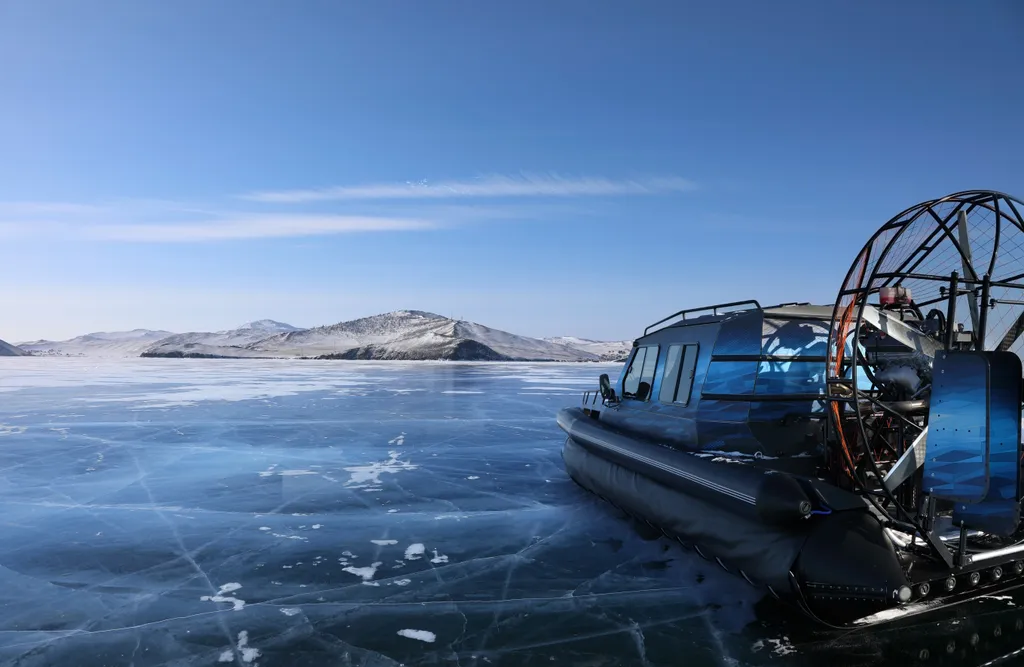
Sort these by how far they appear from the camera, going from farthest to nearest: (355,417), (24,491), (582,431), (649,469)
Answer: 1. (355,417)
2. (582,431)
3. (24,491)
4. (649,469)

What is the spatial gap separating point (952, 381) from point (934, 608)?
1.89 metres

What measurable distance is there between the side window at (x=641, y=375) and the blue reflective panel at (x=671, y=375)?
380 millimetres

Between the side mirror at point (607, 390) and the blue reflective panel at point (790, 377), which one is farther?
the side mirror at point (607, 390)

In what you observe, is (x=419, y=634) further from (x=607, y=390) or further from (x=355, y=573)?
(x=607, y=390)

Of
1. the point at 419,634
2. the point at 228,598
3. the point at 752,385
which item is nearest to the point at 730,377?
the point at 752,385

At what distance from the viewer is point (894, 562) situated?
4.52 metres

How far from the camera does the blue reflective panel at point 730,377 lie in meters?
6.36

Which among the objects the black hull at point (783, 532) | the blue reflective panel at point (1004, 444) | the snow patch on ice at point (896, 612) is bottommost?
the snow patch on ice at point (896, 612)

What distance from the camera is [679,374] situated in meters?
7.59

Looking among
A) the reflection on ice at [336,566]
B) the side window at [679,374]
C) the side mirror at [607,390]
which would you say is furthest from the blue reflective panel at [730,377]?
the side mirror at [607,390]

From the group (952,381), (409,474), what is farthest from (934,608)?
(409,474)

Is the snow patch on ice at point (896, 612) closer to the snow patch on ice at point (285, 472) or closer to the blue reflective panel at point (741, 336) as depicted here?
the blue reflective panel at point (741, 336)

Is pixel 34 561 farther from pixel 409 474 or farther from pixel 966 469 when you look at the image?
pixel 966 469

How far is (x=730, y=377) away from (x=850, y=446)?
1233 mm
